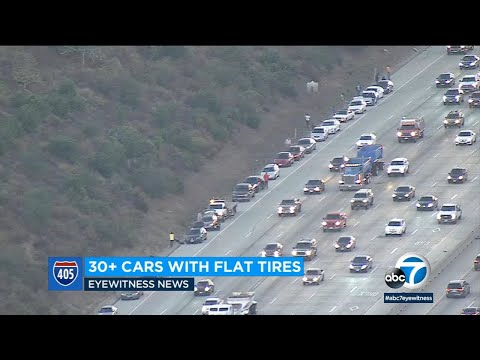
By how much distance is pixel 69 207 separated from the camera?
85875 millimetres

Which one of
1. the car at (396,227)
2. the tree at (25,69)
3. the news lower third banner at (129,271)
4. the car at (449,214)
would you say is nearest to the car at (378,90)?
the tree at (25,69)

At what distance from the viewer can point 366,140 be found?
102062mm

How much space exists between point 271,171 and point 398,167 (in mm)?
8345

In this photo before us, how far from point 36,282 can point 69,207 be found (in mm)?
10755

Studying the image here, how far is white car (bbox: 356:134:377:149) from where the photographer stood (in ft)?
332

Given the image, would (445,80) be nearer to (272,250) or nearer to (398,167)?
(398,167)

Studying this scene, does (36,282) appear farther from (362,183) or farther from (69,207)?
(362,183)

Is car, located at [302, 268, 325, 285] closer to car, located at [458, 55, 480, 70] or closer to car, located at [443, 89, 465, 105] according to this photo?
car, located at [443, 89, 465, 105]

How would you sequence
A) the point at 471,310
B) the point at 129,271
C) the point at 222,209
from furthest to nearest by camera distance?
the point at 222,209, the point at 471,310, the point at 129,271

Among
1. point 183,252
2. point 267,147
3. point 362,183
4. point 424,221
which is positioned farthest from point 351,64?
point 183,252

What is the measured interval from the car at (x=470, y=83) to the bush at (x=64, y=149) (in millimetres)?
33705

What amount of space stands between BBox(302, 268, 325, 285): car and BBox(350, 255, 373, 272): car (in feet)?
5.86

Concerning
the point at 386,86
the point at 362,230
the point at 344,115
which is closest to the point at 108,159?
the point at 362,230
